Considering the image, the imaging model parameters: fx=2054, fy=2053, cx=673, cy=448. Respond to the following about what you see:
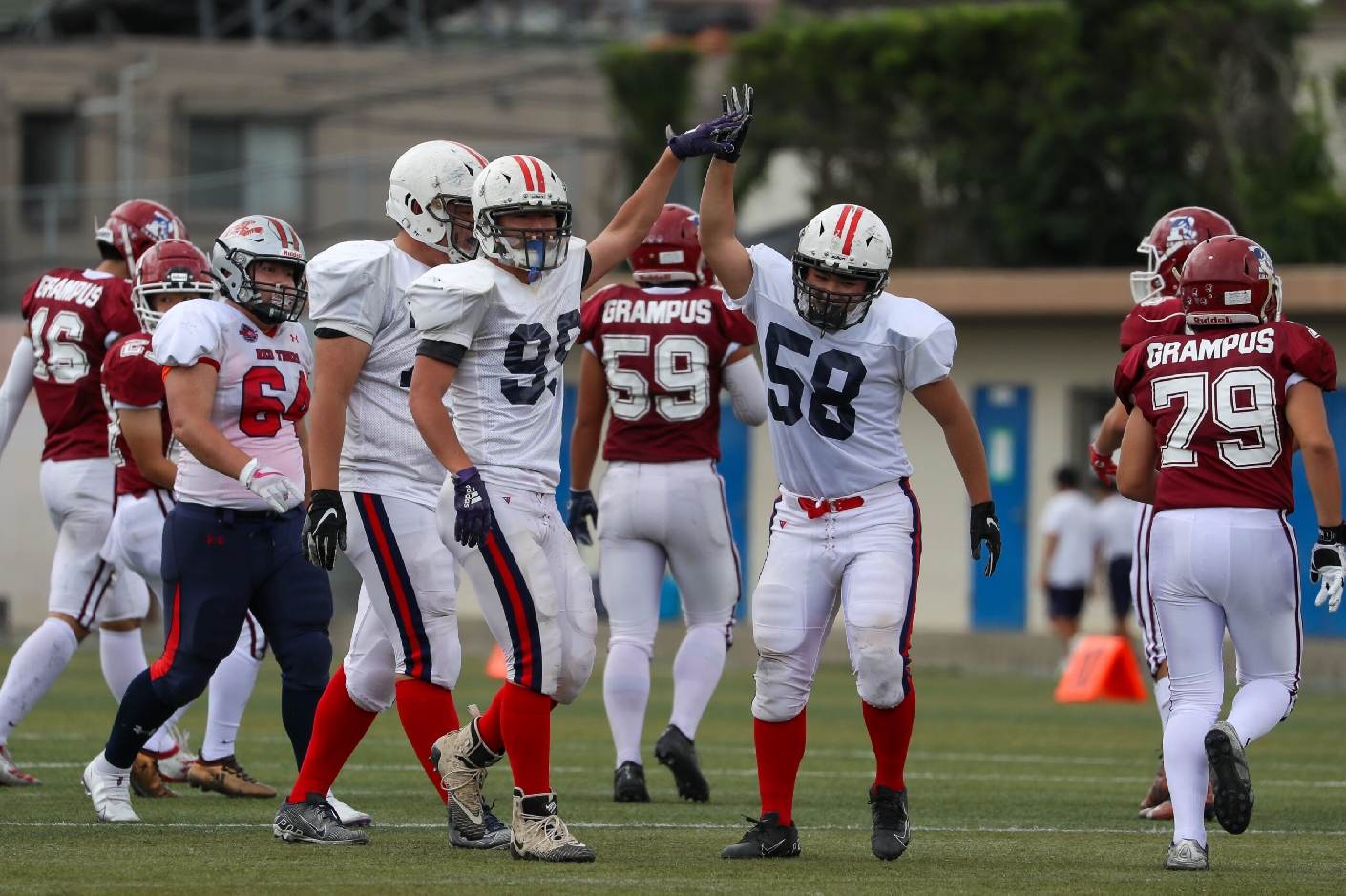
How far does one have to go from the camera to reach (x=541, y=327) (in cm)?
612

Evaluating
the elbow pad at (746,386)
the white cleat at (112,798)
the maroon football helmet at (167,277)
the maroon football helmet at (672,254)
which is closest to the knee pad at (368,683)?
the white cleat at (112,798)

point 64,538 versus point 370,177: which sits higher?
point 370,177

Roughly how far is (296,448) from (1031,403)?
44.5 ft

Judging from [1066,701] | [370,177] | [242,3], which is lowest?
[1066,701]

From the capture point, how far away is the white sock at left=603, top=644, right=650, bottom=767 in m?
8.24

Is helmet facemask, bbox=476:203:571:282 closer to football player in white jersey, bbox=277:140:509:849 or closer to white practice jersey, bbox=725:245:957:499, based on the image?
football player in white jersey, bbox=277:140:509:849

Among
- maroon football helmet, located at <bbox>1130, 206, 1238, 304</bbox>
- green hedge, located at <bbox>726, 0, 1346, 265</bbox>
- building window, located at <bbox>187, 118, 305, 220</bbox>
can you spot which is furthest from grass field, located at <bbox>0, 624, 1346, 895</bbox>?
building window, located at <bbox>187, 118, 305, 220</bbox>

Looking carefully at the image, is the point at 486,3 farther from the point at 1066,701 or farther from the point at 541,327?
the point at 541,327

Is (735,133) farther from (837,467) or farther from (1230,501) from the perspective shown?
(1230,501)

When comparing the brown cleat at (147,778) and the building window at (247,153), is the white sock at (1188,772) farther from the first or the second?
the building window at (247,153)

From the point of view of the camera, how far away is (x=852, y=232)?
6.27m

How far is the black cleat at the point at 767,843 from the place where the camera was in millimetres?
6238

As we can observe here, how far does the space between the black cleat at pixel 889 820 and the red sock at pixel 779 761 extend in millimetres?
263

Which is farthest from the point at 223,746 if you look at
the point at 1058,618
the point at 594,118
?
the point at 594,118
